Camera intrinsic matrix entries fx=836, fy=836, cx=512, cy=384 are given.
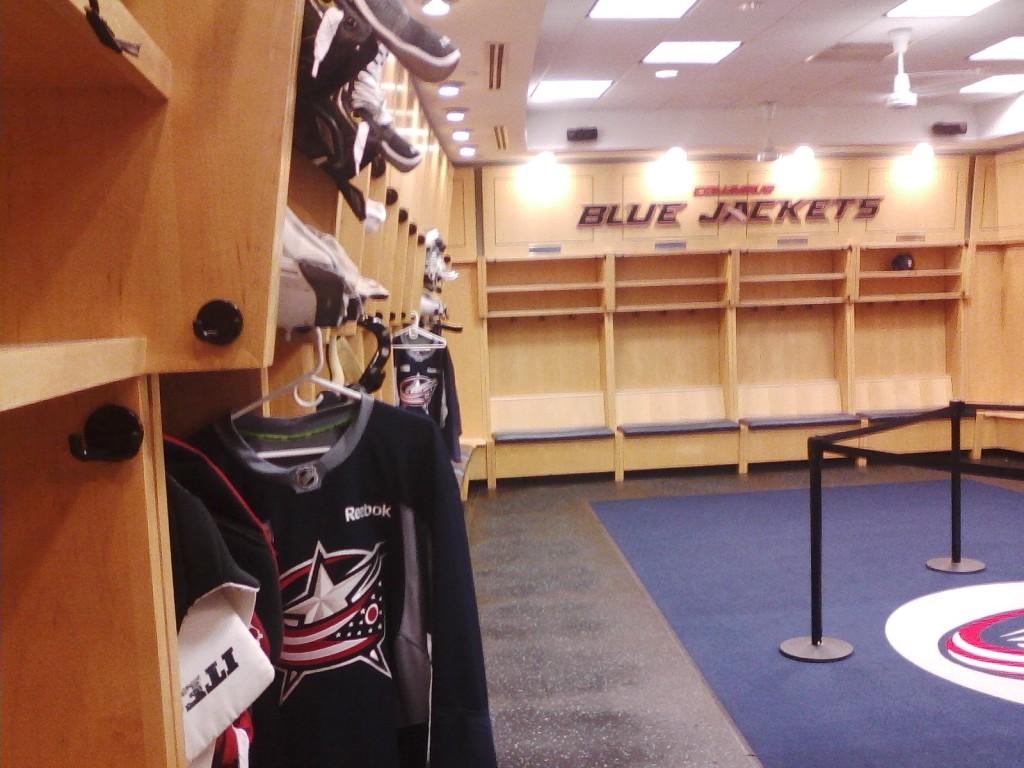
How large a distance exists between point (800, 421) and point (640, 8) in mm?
4270

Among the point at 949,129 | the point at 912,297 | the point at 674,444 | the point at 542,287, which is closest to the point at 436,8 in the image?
the point at 542,287

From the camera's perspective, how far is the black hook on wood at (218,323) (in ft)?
2.56

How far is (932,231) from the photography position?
7.95 meters

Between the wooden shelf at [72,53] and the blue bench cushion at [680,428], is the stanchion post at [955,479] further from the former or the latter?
the wooden shelf at [72,53]

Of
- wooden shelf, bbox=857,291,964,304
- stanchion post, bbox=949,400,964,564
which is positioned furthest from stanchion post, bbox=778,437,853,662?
wooden shelf, bbox=857,291,964,304

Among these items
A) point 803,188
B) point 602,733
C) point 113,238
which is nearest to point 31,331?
point 113,238

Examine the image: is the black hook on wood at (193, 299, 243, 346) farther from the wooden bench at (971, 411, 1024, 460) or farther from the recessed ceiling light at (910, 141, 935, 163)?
the wooden bench at (971, 411, 1024, 460)

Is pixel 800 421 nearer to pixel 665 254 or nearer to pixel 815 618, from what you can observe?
pixel 665 254

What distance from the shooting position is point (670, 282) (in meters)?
7.55

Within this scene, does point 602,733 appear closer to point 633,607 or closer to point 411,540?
point 633,607

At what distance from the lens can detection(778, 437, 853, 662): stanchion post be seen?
3389mm

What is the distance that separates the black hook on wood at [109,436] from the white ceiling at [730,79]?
2.99 metres

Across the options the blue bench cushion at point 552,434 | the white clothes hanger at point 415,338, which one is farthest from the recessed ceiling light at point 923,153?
the white clothes hanger at point 415,338

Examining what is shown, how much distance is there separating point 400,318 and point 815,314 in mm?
5741
